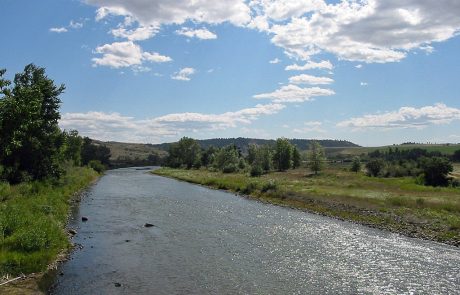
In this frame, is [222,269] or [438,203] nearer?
[222,269]

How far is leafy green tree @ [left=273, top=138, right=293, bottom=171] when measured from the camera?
144 m

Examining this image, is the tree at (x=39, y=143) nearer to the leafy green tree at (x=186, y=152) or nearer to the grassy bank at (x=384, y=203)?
the grassy bank at (x=384, y=203)

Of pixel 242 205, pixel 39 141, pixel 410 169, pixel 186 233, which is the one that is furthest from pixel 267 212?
pixel 410 169

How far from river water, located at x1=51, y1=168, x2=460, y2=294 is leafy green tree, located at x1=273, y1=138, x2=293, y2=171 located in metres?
92.9

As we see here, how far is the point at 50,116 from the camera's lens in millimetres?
67500

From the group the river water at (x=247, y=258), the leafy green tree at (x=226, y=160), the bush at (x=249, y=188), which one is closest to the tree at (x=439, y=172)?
the bush at (x=249, y=188)

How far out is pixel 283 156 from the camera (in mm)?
143875

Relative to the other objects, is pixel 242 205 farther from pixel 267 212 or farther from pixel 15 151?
pixel 15 151

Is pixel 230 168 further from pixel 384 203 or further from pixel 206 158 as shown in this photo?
pixel 384 203

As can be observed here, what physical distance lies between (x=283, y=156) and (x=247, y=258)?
114 metres

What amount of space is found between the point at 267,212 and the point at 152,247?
77.8 ft

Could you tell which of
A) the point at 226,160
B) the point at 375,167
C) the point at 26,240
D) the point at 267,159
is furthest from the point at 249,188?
the point at 226,160

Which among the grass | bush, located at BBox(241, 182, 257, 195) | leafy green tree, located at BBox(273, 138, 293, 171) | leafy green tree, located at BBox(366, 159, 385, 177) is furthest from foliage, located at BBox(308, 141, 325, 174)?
the grass

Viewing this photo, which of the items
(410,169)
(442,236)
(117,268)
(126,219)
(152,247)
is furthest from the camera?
(410,169)
